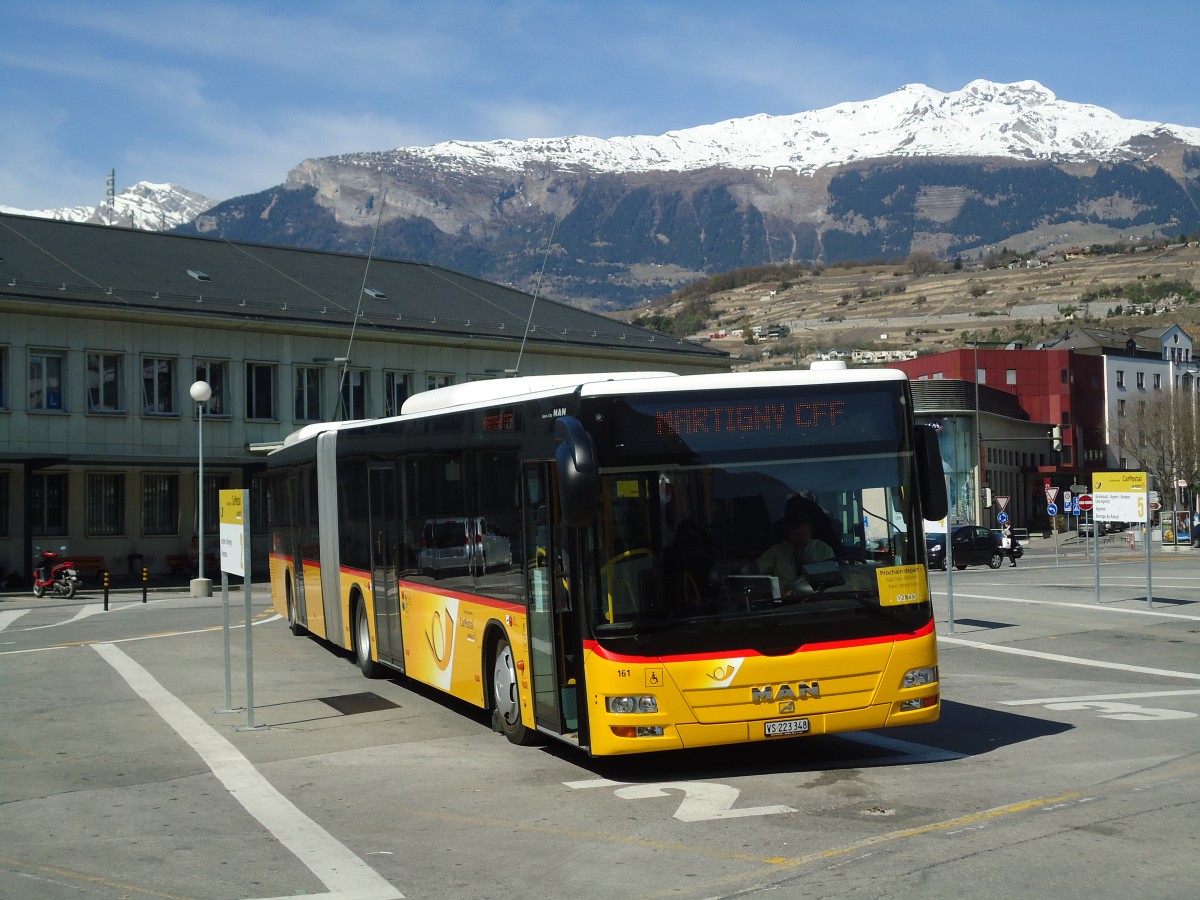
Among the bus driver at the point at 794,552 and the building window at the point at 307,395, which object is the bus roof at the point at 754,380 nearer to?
the bus driver at the point at 794,552

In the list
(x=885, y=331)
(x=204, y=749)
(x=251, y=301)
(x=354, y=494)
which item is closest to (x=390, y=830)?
(x=204, y=749)

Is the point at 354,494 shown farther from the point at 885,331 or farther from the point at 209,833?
the point at 885,331

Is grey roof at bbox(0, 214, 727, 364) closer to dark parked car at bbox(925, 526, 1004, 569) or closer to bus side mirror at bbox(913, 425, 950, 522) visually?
dark parked car at bbox(925, 526, 1004, 569)

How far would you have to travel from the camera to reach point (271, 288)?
53.6 meters

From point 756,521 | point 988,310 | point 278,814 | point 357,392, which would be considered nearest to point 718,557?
point 756,521

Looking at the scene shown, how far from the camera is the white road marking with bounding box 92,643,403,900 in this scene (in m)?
7.51

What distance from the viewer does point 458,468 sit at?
510 inches

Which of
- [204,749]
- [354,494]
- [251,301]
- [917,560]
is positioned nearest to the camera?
[917,560]

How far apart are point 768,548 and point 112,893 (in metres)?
4.84

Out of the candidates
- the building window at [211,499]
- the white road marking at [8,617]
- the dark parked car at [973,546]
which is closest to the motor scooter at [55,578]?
the white road marking at [8,617]

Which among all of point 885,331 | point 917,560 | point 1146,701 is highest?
point 885,331

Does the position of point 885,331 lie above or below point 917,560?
above

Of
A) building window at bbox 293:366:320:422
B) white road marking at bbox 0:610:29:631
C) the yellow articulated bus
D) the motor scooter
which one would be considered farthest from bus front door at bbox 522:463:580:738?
building window at bbox 293:366:320:422

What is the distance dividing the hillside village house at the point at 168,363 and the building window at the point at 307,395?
0.17ft
